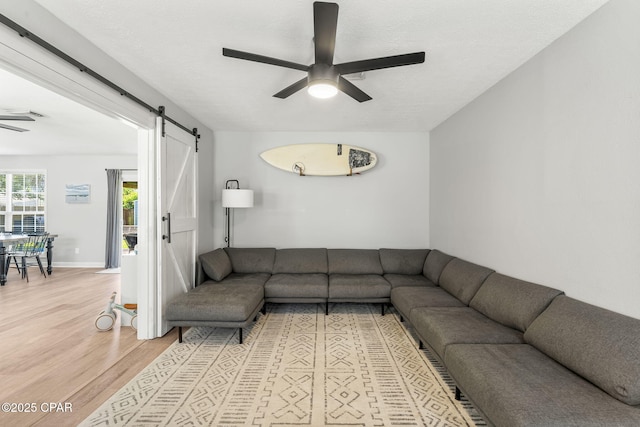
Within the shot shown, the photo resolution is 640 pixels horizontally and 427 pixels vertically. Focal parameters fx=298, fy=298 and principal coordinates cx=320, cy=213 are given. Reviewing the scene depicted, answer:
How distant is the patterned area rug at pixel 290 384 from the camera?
200 centimetres

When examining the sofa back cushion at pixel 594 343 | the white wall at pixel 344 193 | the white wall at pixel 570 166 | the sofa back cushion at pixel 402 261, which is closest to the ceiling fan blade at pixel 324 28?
the white wall at pixel 570 166

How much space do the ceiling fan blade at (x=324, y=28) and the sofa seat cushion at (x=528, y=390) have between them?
2.21 meters

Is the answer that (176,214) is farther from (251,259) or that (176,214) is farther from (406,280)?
(406,280)

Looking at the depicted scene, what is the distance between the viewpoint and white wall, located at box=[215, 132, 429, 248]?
4871 millimetres

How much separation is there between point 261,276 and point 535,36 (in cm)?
381

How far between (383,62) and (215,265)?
124 inches

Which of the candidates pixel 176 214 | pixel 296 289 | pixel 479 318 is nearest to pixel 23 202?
pixel 176 214

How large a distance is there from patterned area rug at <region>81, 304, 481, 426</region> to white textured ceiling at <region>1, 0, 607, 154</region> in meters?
2.66

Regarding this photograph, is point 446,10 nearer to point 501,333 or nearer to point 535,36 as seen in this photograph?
point 535,36

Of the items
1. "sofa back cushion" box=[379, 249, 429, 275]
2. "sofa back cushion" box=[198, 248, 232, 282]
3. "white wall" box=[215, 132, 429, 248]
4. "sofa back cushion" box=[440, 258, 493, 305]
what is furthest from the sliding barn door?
"sofa back cushion" box=[440, 258, 493, 305]

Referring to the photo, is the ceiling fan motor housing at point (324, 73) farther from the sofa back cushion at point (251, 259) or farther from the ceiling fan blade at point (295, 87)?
the sofa back cushion at point (251, 259)

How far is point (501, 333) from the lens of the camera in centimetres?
229

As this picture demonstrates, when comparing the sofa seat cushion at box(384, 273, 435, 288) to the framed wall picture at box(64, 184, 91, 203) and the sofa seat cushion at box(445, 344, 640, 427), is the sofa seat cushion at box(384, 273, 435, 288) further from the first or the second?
the framed wall picture at box(64, 184, 91, 203)

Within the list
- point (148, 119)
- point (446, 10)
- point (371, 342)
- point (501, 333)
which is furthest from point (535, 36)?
point (148, 119)
